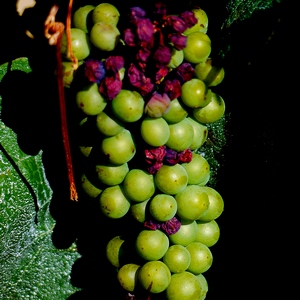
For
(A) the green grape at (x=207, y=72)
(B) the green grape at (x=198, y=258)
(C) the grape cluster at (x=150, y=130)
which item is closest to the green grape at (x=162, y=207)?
(C) the grape cluster at (x=150, y=130)

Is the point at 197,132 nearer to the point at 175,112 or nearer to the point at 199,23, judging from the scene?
the point at 175,112

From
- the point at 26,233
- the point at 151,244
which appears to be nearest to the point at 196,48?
the point at 151,244

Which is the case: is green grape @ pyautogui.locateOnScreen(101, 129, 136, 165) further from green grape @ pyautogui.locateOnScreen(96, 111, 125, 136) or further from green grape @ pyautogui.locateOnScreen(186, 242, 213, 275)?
green grape @ pyautogui.locateOnScreen(186, 242, 213, 275)

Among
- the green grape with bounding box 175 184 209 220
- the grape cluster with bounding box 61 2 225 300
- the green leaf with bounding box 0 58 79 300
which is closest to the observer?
the grape cluster with bounding box 61 2 225 300

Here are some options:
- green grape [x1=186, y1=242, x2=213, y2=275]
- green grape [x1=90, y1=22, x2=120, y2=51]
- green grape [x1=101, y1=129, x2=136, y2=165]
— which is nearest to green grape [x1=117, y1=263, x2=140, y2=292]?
green grape [x1=186, y1=242, x2=213, y2=275]

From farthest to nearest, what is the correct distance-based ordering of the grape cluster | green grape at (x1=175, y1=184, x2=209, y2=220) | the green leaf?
the green leaf → green grape at (x1=175, y1=184, x2=209, y2=220) → the grape cluster

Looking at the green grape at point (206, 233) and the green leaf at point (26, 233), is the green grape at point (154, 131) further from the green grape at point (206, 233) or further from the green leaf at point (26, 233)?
the green leaf at point (26, 233)
